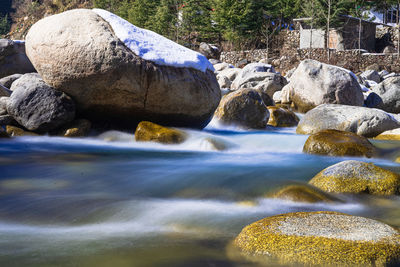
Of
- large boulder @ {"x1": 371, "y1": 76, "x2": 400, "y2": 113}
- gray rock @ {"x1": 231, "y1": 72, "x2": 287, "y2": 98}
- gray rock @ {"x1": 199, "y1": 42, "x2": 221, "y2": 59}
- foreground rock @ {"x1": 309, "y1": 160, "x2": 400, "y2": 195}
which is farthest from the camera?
gray rock @ {"x1": 199, "y1": 42, "x2": 221, "y2": 59}

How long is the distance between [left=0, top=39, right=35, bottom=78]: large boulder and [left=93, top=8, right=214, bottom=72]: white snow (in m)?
8.58

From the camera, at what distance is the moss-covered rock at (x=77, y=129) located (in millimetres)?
7492

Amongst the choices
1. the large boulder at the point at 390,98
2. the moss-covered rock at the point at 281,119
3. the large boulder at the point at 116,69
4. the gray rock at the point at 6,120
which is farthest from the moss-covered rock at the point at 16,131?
the large boulder at the point at 390,98

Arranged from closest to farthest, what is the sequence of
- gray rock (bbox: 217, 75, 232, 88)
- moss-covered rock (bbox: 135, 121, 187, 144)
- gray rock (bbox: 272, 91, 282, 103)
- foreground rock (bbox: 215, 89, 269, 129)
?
moss-covered rock (bbox: 135, 121, 187, 144) < foreground rock (bbox: 215, 89, 269, 129) < gray rock (bbox: 272, 91, 282, 103) < gray rock (bbox: 217, 75, 232, 88)

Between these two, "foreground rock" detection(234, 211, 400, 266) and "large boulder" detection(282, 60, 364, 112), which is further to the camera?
"large boulder" detection(282, 60, 364, 112)

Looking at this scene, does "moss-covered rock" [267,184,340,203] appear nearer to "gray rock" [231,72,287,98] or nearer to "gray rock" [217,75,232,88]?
"gray rock" [231,72,287,98]

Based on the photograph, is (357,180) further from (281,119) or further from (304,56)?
(304,56)

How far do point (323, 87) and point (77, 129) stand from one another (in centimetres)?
723

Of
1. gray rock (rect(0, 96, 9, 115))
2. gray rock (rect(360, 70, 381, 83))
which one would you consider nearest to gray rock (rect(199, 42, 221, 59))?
gray rock (rect(360, 70, 381, 83))

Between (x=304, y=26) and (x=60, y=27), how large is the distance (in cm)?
2819

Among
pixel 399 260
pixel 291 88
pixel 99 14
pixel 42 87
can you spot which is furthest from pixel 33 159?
pixel 291 88

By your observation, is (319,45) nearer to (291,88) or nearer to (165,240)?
(291,88)

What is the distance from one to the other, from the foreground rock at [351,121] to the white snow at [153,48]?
A: 112 inches

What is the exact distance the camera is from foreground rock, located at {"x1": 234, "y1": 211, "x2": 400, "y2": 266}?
2.30 metres
